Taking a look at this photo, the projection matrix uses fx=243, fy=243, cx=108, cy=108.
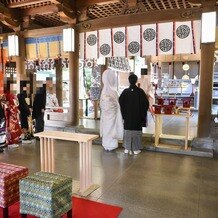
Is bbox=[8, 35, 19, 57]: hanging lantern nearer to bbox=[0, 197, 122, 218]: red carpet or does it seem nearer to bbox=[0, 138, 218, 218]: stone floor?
bbox=[0, 138, 218, 218]: stone floor

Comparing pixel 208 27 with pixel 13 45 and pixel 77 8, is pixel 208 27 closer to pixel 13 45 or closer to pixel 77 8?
pixel 77 8

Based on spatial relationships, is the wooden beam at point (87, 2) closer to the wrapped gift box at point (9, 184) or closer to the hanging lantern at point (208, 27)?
the hanging lantern at point (208, 27)

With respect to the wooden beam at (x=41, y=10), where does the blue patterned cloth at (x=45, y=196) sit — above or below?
below

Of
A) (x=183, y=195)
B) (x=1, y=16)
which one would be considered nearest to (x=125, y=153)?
(x=183, y=195)

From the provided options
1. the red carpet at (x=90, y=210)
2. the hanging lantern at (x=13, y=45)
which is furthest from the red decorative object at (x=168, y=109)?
the hanging lantern at (x=13, y=45)

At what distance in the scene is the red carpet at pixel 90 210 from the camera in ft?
12.0

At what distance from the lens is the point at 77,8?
27.7ft

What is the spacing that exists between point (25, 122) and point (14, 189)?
4.80 m

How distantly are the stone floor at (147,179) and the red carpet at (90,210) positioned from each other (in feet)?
0.48

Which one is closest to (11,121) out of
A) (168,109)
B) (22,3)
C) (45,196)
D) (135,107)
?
(135,107)

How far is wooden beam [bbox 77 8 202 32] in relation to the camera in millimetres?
6840

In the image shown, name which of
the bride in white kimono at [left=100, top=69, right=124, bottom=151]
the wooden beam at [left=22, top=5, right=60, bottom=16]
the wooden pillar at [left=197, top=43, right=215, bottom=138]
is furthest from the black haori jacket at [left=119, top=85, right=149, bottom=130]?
the wooden beam at [left=22, top=5, right=60, bottom=16]

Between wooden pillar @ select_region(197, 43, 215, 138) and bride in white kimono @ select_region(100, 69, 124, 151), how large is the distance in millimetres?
2307

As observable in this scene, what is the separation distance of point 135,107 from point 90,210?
11.6 feet
